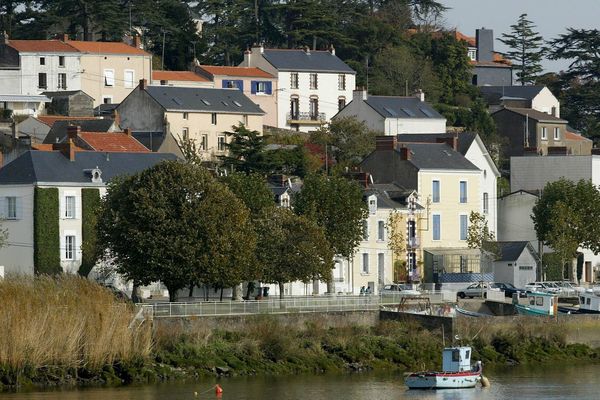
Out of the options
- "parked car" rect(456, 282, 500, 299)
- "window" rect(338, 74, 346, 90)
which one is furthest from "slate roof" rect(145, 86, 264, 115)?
"parked car" rect(456, 282, 500, 299)

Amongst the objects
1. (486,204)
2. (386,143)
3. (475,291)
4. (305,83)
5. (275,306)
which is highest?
(305,83)

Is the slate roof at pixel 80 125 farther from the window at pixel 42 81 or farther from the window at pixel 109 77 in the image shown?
the window at pixel 109 77

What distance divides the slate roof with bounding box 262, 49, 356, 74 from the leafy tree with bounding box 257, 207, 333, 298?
42.2m

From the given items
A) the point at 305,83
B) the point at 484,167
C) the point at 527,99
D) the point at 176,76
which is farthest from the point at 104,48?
the point at 527,99

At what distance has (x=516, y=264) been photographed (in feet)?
299

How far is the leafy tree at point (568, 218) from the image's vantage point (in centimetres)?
8912

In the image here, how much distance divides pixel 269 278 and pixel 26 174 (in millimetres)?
11028

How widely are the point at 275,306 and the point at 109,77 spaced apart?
47.3m

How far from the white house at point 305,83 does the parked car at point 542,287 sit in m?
28.5

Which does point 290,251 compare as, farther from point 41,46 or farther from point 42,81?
point 41,46

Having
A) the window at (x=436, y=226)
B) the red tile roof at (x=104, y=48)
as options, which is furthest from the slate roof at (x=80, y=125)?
the window at (x=436, y=226)

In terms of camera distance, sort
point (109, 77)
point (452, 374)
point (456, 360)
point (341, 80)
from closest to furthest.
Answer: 1. point (452, 374)
2. point (456, 360)
3. point (109, 77)
4. point (341, 80)

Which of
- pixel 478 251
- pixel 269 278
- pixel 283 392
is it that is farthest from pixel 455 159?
pixel 283 392

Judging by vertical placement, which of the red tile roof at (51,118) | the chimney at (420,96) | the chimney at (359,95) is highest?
the chimney at (420,96)
